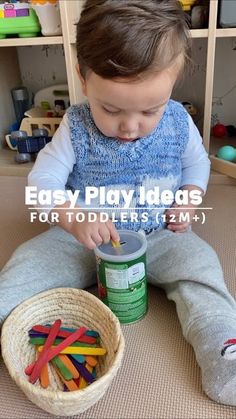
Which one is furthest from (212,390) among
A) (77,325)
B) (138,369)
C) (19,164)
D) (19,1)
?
(19,1)

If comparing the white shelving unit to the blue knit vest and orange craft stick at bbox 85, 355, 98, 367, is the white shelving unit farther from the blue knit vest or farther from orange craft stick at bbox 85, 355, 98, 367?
orange craft stick at bbox 85, 355, 98, 367

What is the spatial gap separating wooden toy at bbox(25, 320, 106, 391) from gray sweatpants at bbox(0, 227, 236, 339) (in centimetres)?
7

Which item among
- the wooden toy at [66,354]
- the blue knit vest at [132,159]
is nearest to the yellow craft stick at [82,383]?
the wooden toy at [66,354]

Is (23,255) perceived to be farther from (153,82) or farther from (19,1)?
(19,1)

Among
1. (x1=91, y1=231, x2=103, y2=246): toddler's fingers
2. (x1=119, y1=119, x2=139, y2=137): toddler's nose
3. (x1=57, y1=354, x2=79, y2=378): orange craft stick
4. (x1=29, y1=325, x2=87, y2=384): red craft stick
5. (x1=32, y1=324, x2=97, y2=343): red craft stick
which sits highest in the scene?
(x1=119, y1=119, x2=139, y2=137): toddler's nose

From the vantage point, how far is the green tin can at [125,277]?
2.22 ft

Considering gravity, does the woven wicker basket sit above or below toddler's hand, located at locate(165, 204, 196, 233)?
below

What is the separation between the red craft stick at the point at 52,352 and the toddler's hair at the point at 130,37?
15.3 inches

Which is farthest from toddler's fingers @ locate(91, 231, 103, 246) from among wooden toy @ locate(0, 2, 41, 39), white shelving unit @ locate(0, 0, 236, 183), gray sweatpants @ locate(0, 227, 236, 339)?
wooden toy @ locate(0, 2, 41, 39)

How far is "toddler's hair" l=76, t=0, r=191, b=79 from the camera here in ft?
2.02

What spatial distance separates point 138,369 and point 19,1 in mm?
1086

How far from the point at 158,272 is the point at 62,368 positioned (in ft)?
0.79

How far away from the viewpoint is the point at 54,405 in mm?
528

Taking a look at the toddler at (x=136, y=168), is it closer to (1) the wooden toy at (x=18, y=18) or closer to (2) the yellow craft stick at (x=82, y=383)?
(2) the yellow craft stick at (x=82, y=383)
